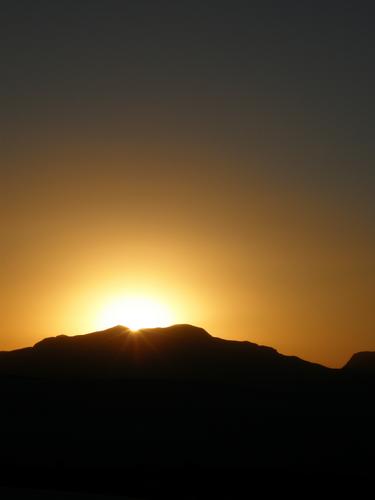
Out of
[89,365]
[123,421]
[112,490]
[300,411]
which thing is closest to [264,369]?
[89,365]

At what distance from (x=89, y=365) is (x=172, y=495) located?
76.2 metres

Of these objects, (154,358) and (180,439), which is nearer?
(180,439)

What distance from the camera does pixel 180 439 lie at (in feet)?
150

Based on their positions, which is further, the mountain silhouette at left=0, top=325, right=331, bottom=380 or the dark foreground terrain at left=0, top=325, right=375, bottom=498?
the mountain silhouette at left=0, top=325, right=331, bottom=380

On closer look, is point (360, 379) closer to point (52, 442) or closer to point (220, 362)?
point (220, 362)

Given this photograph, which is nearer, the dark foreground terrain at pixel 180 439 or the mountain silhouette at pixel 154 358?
the dark foreground terrain at pixel 180 439

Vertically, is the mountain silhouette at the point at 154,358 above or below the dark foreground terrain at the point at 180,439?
above

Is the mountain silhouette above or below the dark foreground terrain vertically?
above

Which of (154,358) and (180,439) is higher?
(154,358)

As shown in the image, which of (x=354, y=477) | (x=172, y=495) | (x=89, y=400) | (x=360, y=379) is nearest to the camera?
(x=172, y=495)

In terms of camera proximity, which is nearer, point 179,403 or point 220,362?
point 179,403

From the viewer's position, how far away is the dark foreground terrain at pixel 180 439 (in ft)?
120

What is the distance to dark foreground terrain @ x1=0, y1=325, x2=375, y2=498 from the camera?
36594 mm

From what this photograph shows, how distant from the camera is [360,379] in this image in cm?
7950
